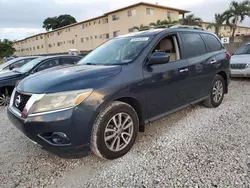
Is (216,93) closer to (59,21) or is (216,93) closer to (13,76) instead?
(13,76)

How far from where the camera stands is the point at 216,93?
4.69 m

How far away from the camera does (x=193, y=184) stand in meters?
2.26

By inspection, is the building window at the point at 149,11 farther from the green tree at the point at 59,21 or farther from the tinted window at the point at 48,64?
the green tree at the point at 59,21

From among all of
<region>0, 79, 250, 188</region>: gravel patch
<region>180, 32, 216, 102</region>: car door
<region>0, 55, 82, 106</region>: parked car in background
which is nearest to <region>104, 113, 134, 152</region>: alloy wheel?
Answer: <region>0, 79, 250, 188</region>: gravel patch

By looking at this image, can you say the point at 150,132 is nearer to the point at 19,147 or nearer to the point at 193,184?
the point at 193,184

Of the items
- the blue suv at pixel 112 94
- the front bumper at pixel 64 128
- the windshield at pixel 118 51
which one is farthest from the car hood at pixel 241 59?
the front bumper at pixel 64 128

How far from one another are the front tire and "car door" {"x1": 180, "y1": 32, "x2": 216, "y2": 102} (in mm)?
1554

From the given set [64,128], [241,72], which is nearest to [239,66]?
[241,72]

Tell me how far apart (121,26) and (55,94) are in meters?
28.7

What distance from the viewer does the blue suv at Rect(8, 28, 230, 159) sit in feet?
7.75

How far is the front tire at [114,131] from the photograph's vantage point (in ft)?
8.37

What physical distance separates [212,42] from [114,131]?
322 cm

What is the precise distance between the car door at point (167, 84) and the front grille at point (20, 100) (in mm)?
1572

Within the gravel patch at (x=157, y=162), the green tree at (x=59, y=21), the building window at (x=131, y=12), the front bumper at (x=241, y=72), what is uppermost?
the green tree at (x=59, y=21)
